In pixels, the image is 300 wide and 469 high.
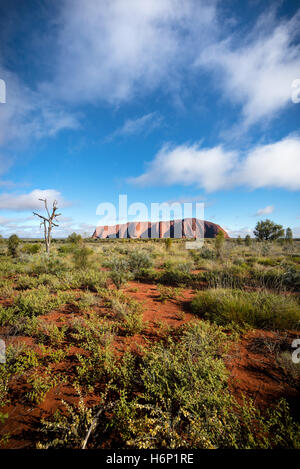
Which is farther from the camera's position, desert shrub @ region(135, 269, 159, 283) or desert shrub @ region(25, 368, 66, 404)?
desert shrub @ region(135, 269, 159, 283)

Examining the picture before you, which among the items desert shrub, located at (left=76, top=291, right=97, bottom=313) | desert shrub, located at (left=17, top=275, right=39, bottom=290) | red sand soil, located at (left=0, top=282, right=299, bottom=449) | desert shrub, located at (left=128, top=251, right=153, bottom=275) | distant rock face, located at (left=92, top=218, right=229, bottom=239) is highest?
distant rock face, located at (left=92, top=218, right=229, bottom=239)

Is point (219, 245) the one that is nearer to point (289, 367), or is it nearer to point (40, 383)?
point (289, 367)

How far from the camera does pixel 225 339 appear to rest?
341 centimetres

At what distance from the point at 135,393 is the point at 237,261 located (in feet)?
32.9

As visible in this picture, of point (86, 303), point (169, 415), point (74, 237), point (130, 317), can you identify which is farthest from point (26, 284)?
point (74, 237)

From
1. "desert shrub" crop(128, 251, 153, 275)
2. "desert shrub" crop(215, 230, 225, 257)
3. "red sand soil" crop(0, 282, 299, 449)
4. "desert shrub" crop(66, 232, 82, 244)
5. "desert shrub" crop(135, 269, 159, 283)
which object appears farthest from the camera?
"desert shrub" crop(66, 232, 82, 244)

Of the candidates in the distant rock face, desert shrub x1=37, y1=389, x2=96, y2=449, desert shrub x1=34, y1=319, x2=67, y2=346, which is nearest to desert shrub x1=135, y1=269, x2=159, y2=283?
desert shrub x1=34, y1=319, x2=67, y2=346

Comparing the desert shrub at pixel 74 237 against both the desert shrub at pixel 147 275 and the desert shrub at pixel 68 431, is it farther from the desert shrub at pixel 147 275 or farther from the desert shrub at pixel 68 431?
the desert shrub at pixel 68 431

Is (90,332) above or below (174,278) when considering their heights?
below

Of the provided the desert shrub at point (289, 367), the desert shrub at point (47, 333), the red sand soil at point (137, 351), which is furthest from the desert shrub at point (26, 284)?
the desert shrub at point (289, 367)

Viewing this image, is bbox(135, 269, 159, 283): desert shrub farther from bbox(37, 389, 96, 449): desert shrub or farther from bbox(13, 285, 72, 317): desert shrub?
bbox(37, 389, 96, 449): desert shrub

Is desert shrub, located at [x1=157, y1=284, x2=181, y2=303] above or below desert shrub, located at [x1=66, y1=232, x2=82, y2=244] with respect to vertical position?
below

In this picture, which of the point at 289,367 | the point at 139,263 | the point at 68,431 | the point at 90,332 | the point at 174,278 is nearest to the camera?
the point at 68,431
